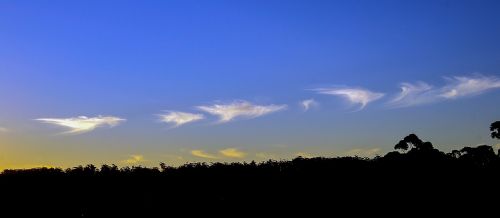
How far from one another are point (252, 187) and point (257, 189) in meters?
0.27

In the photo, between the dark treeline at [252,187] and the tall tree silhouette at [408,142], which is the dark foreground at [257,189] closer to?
the dark treeline at [252,187]

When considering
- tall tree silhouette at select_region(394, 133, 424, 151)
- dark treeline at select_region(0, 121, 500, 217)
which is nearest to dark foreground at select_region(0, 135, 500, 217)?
dark treeline at select_region(0, 121, 500, 217)

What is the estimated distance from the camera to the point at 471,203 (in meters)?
28.1

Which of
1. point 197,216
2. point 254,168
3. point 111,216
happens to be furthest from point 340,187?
point 111,216

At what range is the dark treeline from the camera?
2488 centimetres

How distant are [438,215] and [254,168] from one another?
10.1 m

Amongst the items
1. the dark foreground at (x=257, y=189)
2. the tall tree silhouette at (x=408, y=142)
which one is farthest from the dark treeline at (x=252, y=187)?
the tall tree silhouette at (x=408, y=142)

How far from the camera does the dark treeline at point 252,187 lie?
81.6 feet

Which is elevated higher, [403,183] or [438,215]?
[403,183]

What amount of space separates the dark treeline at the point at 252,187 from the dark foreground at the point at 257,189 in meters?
0.05

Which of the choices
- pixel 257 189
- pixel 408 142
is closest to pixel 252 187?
pixel 257 189

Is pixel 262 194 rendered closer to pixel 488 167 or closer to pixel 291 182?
pixel 291 182

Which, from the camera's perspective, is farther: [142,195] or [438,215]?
[438,215]

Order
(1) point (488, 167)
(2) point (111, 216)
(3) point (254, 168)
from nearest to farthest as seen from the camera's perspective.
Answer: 1. (2) point (111, 216)
2. (3) point (254, 168)
3. (1) point (488, 167)
